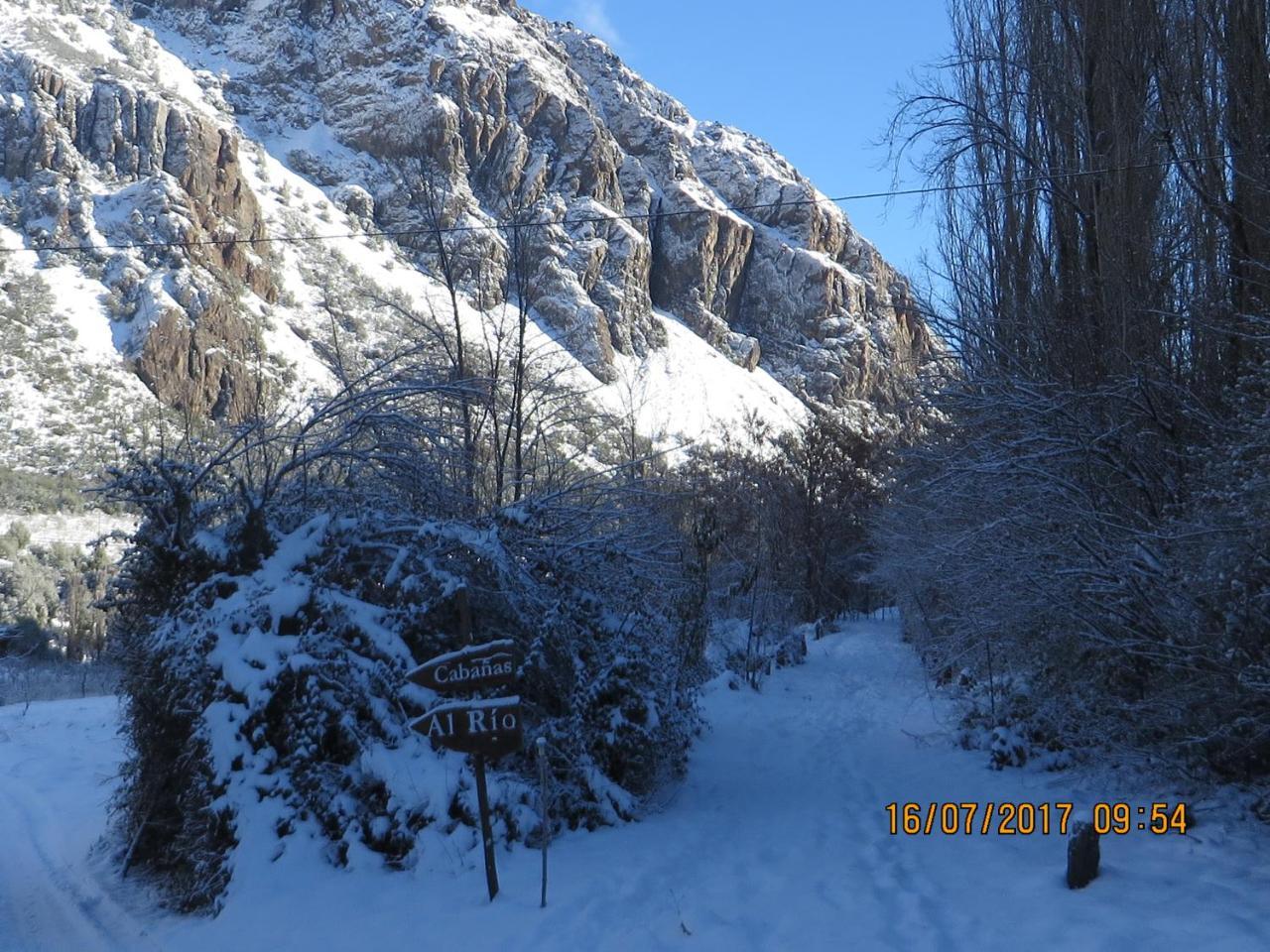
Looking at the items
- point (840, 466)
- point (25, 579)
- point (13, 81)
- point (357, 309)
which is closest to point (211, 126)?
point (13, 81)

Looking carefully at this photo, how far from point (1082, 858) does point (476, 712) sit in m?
3.54

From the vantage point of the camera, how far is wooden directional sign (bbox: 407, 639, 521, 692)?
17.7 ft

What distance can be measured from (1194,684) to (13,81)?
117413mm

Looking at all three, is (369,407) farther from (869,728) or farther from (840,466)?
(840,466)

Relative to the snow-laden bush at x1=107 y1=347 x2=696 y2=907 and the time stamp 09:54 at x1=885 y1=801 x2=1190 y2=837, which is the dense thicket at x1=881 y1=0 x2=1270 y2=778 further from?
the snow-laden bush at x1=107 y1=347 x2=696 y2=907

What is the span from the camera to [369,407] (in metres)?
7.58

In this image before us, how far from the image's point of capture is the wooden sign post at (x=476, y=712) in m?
5.32

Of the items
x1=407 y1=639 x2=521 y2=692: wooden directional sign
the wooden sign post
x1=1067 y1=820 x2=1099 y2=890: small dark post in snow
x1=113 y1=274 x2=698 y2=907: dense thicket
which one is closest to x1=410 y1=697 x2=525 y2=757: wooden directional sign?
the wooden sign post

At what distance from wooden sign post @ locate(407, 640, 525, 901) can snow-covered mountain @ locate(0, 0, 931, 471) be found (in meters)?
5.36

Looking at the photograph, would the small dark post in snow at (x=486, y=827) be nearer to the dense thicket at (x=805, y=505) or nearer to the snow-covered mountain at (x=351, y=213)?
the snow-covered mountain at (x=351, y=213)

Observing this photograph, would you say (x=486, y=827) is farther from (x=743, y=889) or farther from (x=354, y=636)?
(x=354, y=636)

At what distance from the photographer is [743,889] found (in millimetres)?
5812

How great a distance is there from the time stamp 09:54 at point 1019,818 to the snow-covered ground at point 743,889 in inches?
6.6

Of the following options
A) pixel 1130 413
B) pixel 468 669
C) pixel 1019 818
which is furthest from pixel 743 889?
pixel 1130 413
